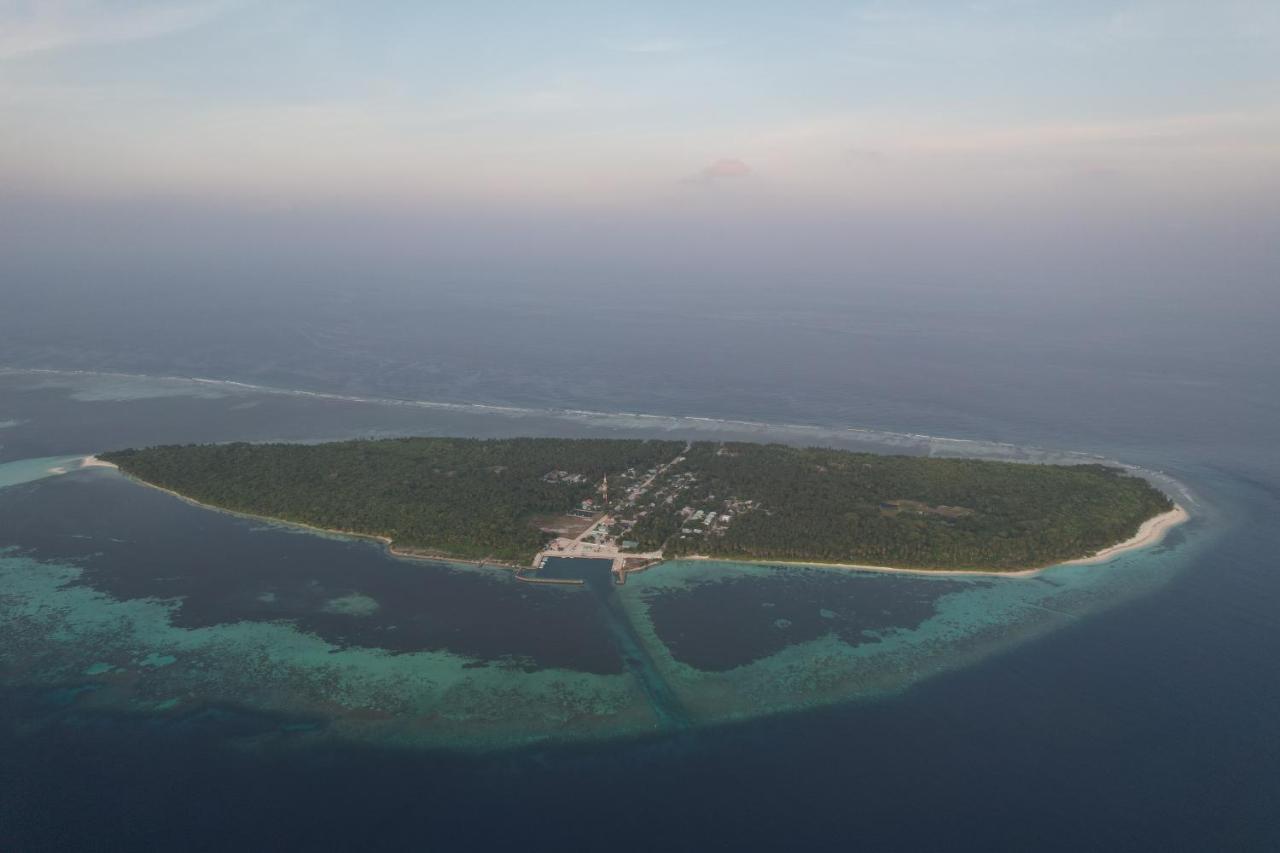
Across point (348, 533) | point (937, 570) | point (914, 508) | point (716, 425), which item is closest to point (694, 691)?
point (937, 570)

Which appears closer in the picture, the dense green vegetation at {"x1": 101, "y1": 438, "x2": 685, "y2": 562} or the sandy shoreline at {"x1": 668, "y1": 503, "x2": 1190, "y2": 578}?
the sandy shoreline at {"x1": 668, "y1": 503, "x2": 1190, "y2": 578}

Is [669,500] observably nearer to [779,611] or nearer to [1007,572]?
[779,611]

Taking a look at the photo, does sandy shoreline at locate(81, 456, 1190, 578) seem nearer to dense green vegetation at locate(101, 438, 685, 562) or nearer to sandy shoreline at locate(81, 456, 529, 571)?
sandy shoreline at locate(81, 456, 529, 571)

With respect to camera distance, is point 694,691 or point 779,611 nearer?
point 694,691

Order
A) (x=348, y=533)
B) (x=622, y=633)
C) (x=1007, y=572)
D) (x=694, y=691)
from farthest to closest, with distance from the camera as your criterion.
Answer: (x=348, y=533) → (x=1007, y=572) → (x=622, y=633) → (x=694, y=691)

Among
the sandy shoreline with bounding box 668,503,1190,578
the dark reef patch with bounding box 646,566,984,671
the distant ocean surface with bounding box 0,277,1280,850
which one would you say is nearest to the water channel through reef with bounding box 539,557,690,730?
the distant ocean surface with bounding box 0,277,1280,850
